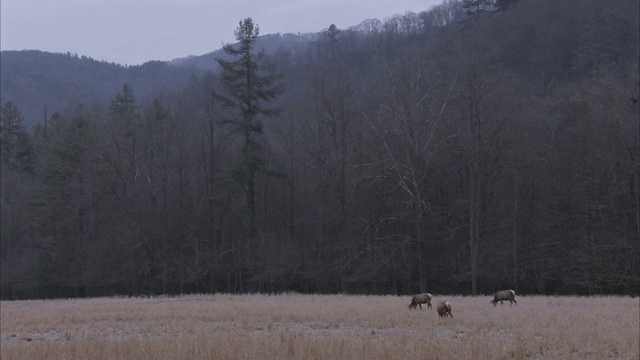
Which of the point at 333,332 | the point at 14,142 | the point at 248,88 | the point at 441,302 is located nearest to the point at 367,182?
the point at 248,88

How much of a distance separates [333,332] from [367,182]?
1139 inches

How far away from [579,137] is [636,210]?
5.48 m

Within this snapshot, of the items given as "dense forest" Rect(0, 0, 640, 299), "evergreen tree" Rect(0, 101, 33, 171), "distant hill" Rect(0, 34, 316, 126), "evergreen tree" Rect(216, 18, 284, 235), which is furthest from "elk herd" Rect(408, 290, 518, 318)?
"distant hill" Rect(0, 34, 316, 126)

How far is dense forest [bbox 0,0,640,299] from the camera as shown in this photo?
36.9 metres

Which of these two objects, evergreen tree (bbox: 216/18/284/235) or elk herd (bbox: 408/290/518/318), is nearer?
elk herd (bbox: 408/290/518/318)

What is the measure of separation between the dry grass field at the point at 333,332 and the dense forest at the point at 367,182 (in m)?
16.3

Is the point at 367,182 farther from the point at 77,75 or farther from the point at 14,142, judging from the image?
the point at 77,75

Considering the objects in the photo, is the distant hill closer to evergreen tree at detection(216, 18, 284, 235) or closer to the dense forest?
the dense forest

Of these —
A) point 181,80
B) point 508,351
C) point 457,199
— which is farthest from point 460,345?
point 181,80

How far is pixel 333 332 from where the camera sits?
15016mm

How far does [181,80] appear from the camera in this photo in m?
115

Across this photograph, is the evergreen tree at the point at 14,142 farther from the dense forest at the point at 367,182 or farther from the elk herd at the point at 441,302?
the elk herd at the point at 441,302

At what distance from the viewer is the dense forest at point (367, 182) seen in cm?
3691

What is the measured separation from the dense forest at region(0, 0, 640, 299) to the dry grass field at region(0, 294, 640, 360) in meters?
16.3
